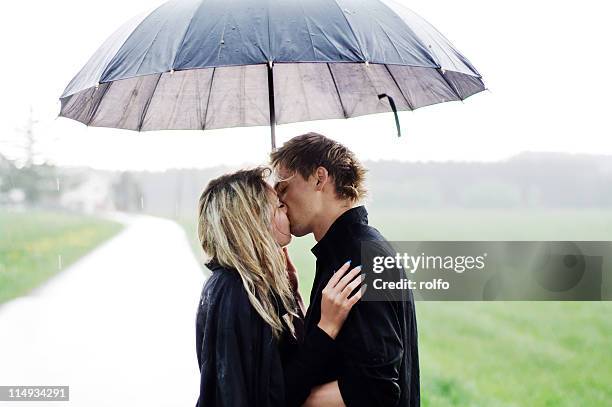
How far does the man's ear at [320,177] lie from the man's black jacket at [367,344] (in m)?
0.21

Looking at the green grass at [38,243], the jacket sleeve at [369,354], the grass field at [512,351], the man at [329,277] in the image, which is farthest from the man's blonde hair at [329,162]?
the green grass at [38,243]

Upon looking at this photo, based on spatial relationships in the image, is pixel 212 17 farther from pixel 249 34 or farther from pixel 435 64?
pixel 435 64

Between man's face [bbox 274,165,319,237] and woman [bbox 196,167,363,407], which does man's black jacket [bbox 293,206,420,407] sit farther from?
man's face [bbox 274,165,319,237]

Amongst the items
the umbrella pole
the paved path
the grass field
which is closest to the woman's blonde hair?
the umbrella pole

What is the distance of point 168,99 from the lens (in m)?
3.78

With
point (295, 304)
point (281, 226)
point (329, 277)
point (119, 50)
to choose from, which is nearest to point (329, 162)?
point (281, 226)

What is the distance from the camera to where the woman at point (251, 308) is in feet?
8.37

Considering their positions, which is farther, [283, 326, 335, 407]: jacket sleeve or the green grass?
the green grass

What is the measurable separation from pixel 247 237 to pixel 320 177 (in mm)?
393

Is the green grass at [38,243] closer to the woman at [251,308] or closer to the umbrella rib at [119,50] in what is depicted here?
the umbrella rib at [119,50]

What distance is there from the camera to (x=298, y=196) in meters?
2.89

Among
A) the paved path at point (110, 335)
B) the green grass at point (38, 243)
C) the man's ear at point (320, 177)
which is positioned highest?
the man's ear at point (320, 177)

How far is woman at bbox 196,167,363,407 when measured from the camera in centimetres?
255

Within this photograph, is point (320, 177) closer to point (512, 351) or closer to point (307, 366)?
point (307, 366)
